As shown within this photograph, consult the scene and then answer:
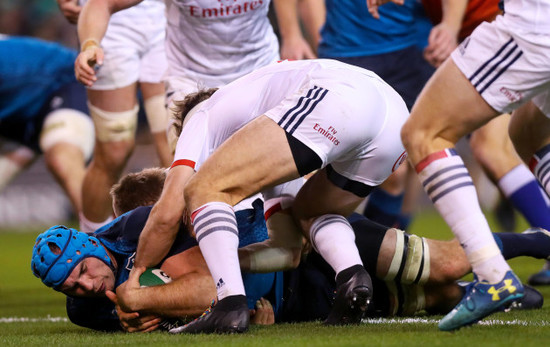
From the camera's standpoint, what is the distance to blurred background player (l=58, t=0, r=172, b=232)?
679 cm

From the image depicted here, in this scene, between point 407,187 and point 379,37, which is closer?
point 379,37

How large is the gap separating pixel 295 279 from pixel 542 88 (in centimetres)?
150

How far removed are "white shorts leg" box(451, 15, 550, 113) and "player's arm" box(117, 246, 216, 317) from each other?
1381 millimetres

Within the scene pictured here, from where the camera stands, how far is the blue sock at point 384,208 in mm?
6258

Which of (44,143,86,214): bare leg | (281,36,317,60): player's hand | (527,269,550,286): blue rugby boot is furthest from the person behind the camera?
(44,143,86,214): bare leg

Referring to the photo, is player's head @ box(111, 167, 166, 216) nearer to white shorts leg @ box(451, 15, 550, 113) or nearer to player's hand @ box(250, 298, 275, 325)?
player's hand @ box(250, 298, 275, 325)

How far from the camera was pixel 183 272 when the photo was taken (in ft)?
13.5

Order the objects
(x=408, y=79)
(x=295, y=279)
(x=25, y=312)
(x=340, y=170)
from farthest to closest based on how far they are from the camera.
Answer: (x=408, y=79)
(x=25, y=312)
(x=295, y=279)
(x=340, y=170)

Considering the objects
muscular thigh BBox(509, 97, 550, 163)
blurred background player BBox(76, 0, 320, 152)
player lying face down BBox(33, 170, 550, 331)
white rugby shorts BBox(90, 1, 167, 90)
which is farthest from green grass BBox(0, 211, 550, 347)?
white rugby shorts BBox(90, 1, 167, 90)

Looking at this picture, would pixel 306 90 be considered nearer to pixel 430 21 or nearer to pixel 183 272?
pixel 183 272

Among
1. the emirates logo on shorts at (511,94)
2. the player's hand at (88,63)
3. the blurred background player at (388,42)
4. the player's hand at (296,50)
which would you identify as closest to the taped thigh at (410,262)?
the emirates logo on shorts at (511,94)

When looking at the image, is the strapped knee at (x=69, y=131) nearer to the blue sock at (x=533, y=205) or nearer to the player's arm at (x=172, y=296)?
the blue sock at (x=533, y=205)

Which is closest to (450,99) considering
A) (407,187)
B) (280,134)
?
(280,134)

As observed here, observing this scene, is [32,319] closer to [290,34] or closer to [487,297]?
[290,34]
